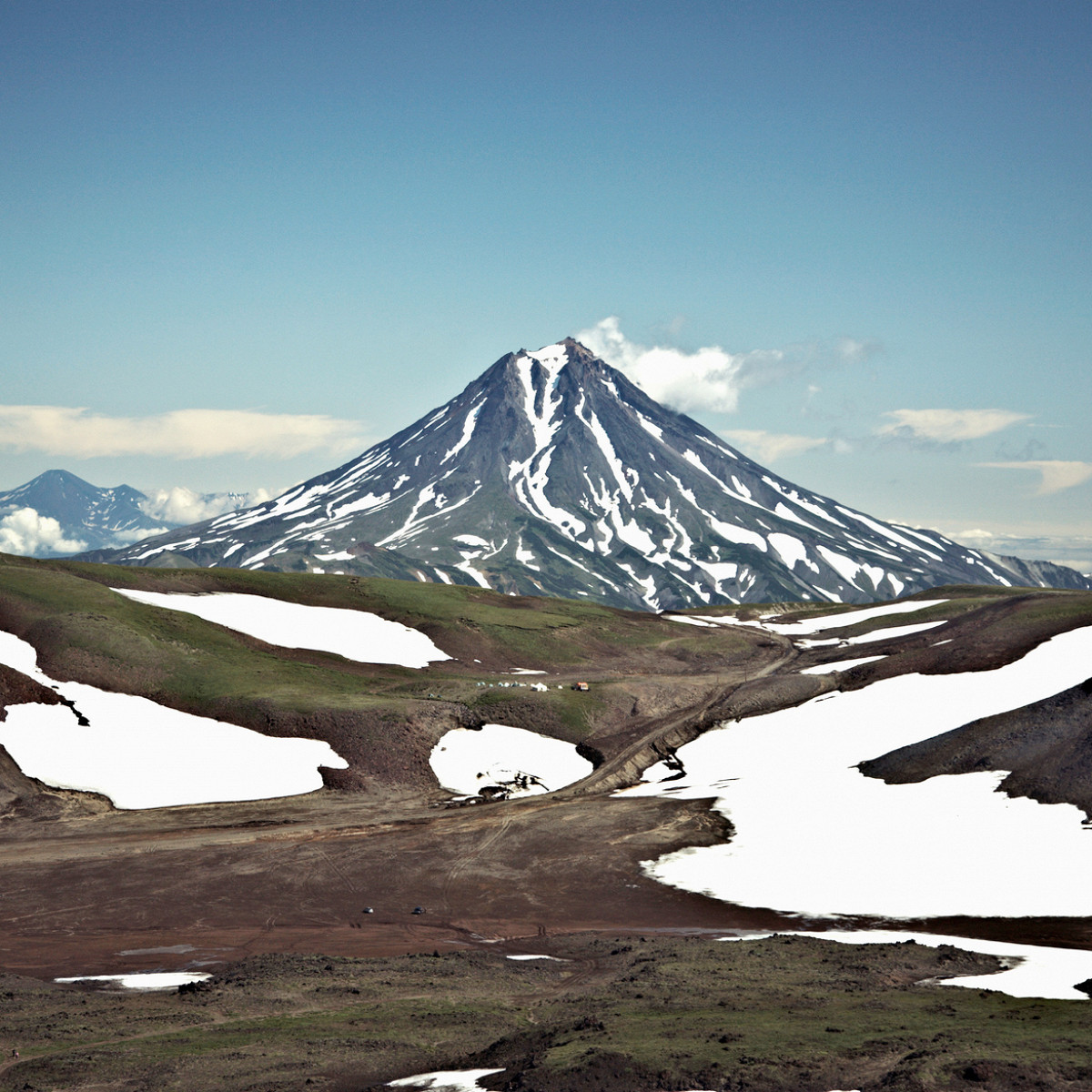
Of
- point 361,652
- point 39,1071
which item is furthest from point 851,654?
point 39,1071

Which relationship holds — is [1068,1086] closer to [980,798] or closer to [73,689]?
[980,798]

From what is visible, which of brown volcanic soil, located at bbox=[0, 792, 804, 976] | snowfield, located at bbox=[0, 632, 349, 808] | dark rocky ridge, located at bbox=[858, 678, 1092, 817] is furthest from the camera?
snowfield, located at bbox=[0, 632, 349, 808]

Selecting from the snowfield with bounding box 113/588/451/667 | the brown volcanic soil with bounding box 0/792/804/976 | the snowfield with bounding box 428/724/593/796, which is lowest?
the brown volcanic soil with bounding box 0/792/804/976

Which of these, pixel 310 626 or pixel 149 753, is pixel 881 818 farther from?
pixel 310 626

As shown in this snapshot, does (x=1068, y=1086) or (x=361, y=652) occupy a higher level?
(x=361, y=652)

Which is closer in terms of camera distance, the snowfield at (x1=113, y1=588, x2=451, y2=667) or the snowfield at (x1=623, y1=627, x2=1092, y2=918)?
the snowfield at (x1=623, y1=627, x2=1092, y2=918)

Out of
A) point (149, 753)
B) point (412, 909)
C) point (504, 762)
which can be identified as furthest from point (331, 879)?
point (149, 753)

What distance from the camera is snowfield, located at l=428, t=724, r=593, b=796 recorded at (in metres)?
65.1

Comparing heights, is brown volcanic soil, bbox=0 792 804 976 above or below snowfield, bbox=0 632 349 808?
below

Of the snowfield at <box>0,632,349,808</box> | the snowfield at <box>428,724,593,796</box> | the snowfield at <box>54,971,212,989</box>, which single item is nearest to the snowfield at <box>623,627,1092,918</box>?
the snowfield at <box>428,724,593,796</box>

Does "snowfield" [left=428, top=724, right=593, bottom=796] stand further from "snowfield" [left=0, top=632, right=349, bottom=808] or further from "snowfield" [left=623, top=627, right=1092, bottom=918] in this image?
"snowfield" [left=0, top=632, right=349, bottom=808]

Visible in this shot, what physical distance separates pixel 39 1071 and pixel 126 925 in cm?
1838

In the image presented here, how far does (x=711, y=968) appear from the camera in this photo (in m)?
29.6

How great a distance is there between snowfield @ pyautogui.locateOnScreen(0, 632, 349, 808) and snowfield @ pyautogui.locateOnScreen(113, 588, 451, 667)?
29066 mm
